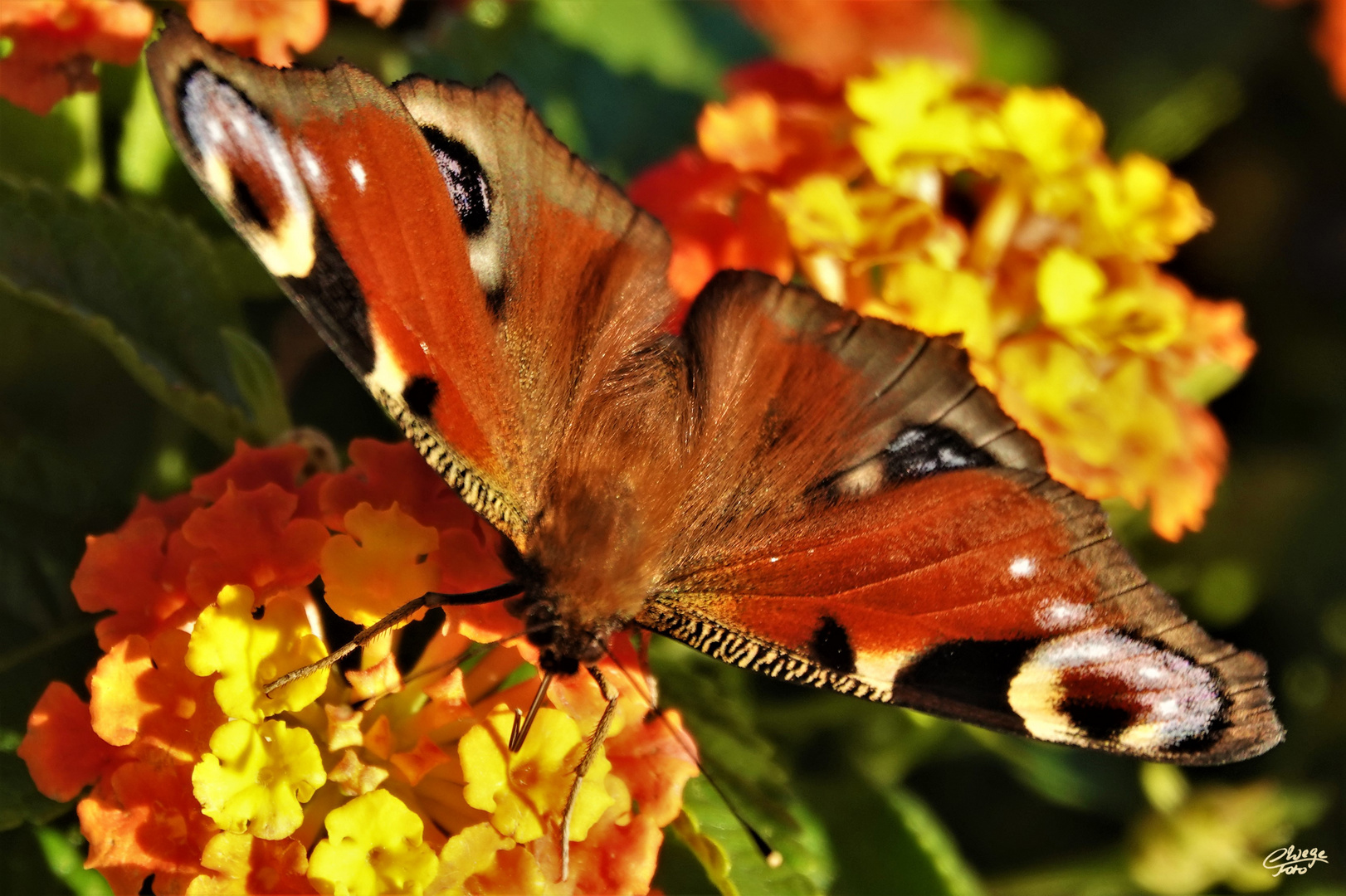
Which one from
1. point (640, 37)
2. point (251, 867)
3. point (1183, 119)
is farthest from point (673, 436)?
point (1183, 119)

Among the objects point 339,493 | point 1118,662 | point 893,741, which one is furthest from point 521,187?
point 893,741

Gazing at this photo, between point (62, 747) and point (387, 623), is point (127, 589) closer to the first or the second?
point (62, 747)

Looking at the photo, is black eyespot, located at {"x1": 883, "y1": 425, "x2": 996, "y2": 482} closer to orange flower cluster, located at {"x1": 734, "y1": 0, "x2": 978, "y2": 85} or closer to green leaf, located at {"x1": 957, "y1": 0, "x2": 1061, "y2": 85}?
orange flower cluster, located at {"x1": 734, "y1": 0, "x2": 978, "y2": 85}

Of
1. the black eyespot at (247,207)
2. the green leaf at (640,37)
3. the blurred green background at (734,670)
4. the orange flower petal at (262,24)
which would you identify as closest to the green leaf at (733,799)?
the blurred green background at (734,670)

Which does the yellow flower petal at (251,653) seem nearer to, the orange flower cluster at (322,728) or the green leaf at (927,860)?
the orange flower cluster at (322,728)

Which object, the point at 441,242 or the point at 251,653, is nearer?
the point at 251,653

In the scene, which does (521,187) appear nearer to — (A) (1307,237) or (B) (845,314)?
(B) (845,314)
